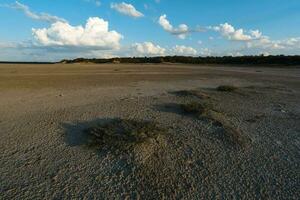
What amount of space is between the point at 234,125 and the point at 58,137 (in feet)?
14.9

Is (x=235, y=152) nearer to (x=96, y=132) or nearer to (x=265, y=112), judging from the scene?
(x=96, y=132)

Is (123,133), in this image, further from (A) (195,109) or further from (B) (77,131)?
(A) (195,109)

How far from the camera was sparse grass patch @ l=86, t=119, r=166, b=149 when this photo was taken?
6570mm

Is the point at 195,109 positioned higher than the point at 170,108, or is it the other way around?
the point at 195,109

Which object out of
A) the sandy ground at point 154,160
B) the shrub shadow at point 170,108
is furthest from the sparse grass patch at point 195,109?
the sandy ground at point 154,160

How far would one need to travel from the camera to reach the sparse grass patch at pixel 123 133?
21.6 ft

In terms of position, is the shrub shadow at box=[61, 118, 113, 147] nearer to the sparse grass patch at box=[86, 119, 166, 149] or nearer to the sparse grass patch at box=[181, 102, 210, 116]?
the sparse grass patch at box=[86, 119, 166, 149]

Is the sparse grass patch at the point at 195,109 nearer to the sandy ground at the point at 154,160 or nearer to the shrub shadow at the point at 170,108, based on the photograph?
the shrub shadow at the point at 170,108

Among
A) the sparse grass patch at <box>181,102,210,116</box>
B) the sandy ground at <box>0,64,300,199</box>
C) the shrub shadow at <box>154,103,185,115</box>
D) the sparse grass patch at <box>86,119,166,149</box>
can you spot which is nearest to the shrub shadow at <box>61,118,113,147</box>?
the sandy ground at <box>0,64,300,199</box>

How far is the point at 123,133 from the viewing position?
23.3 ft

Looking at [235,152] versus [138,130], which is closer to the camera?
[235,152]

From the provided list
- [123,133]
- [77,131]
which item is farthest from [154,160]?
[77,131]

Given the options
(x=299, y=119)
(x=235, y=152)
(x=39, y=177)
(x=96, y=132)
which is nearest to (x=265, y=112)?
(x=299, y=119)

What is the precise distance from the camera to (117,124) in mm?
7699
